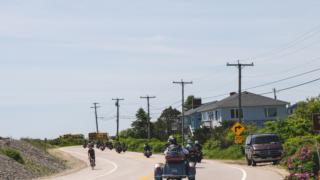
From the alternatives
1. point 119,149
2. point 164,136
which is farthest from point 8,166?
point 164,136

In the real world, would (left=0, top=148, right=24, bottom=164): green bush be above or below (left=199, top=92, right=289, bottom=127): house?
below

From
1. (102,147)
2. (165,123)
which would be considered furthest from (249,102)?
(165,123)

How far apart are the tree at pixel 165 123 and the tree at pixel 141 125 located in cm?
174

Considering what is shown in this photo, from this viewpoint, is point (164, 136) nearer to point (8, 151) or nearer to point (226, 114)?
point (226, 114)

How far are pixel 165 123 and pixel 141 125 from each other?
15.5 feet

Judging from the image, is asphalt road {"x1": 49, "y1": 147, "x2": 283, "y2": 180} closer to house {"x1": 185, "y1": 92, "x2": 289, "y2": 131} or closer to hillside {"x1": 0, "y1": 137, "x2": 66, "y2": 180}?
hillside {"x1": 0, "y1": 137, "x2": 66, "y2": 180}

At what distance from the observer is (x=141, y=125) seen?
137625 millimetres

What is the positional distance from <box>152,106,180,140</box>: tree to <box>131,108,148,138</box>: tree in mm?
1741

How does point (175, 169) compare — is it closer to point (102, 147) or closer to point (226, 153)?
point (226, 153)

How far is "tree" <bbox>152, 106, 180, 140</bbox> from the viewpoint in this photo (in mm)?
131150

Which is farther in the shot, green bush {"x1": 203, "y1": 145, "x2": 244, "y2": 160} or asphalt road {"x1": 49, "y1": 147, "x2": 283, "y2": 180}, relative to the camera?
green bush {"x1": 203, "y1": 145, "x2": 244, "y2": 160}

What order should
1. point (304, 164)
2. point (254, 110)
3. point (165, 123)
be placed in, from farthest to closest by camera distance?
point (165, 123)
point (254, 110)
point (304, 164)

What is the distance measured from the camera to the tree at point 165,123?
13115cm

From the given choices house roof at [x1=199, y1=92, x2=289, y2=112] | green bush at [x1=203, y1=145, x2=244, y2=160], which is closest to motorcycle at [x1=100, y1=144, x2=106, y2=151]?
house roof at [x1=199, y1=92, x2=289, y2=112]
